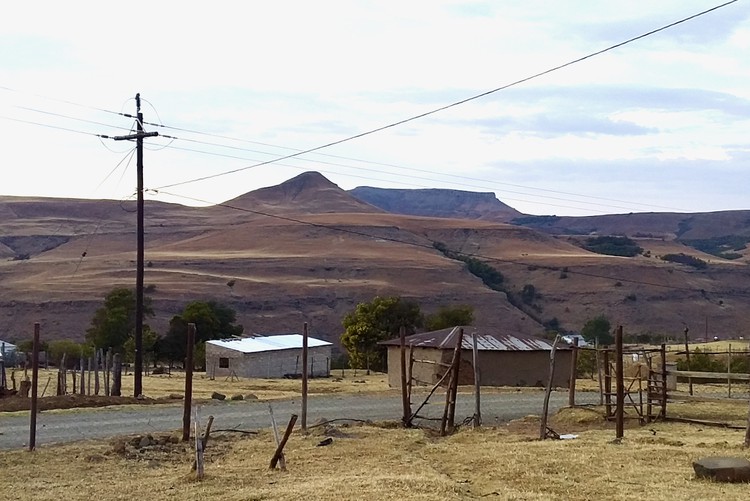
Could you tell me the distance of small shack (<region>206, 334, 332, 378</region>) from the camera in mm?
61531

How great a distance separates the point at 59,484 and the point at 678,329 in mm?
99364

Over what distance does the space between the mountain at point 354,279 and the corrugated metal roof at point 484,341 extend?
183 feet

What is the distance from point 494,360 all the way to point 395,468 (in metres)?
30.3

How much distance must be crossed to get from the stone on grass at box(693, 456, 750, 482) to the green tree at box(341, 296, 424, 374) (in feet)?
173

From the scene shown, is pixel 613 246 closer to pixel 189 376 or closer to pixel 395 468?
pixel 189 376

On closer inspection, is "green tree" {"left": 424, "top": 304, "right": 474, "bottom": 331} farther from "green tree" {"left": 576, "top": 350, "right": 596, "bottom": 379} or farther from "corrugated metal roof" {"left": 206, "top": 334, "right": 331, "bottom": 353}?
"green tree" {"left": 576, "top": 350, "right": 596, "bottom": 379}

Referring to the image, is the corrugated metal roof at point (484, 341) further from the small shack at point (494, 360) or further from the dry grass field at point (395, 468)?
the dry grass field at point (395, 468)

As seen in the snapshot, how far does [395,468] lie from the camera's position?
15555 millimetres

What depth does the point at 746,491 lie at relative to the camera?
13.0 m

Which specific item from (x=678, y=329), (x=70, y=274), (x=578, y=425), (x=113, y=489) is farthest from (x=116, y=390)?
(x=70, y=274)

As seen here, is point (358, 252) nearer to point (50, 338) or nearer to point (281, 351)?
point (50, 338)

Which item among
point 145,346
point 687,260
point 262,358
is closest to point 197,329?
point 145,346

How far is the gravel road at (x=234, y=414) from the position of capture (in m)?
22.4

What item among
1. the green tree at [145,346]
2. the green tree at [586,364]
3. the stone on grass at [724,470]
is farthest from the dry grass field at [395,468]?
the green tree at [145,346]
